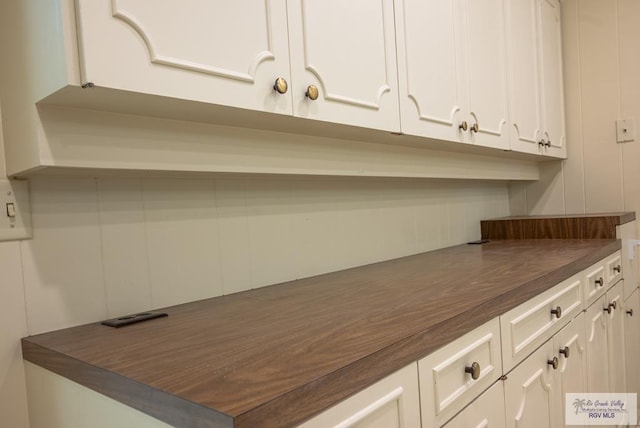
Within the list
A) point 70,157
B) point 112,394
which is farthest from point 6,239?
point 112,394

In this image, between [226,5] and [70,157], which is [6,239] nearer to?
[70,157]

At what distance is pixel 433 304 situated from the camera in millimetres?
865

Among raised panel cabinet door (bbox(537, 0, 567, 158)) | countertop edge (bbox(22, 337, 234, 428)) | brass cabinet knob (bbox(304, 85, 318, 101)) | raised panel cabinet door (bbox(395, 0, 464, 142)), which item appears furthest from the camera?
raised panel cabinet door (bbox(537, 0, 567, 158))

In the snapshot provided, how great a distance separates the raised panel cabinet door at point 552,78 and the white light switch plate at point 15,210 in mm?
2052

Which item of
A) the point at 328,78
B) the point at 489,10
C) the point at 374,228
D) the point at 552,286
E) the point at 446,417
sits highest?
the point at 489,10

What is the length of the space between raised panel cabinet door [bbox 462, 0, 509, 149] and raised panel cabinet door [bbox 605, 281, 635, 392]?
0.74 meters

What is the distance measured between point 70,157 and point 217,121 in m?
0.28

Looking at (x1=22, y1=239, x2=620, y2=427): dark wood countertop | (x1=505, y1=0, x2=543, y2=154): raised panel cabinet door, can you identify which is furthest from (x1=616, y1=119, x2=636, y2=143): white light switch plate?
(x1=22, y1=239, x2=620, y2=427): dark wood countertop

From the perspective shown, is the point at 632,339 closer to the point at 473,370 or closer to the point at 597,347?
the point at 597,347

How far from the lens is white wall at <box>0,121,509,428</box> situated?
821 millimetres

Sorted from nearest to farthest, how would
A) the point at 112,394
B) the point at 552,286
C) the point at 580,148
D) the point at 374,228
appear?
the point at 112,394, the point at 552,286, the point at 374,228, the point at 580,148

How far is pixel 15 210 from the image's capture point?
805 mm

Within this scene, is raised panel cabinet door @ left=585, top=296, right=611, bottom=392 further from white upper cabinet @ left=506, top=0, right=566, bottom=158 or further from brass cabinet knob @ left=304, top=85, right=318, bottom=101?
brass cabinet knob @ left=304, top=85, right=318, bottom=101

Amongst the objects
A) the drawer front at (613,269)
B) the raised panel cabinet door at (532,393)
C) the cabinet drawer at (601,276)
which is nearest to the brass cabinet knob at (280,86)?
the raised panel cabinet door at (532,393)
